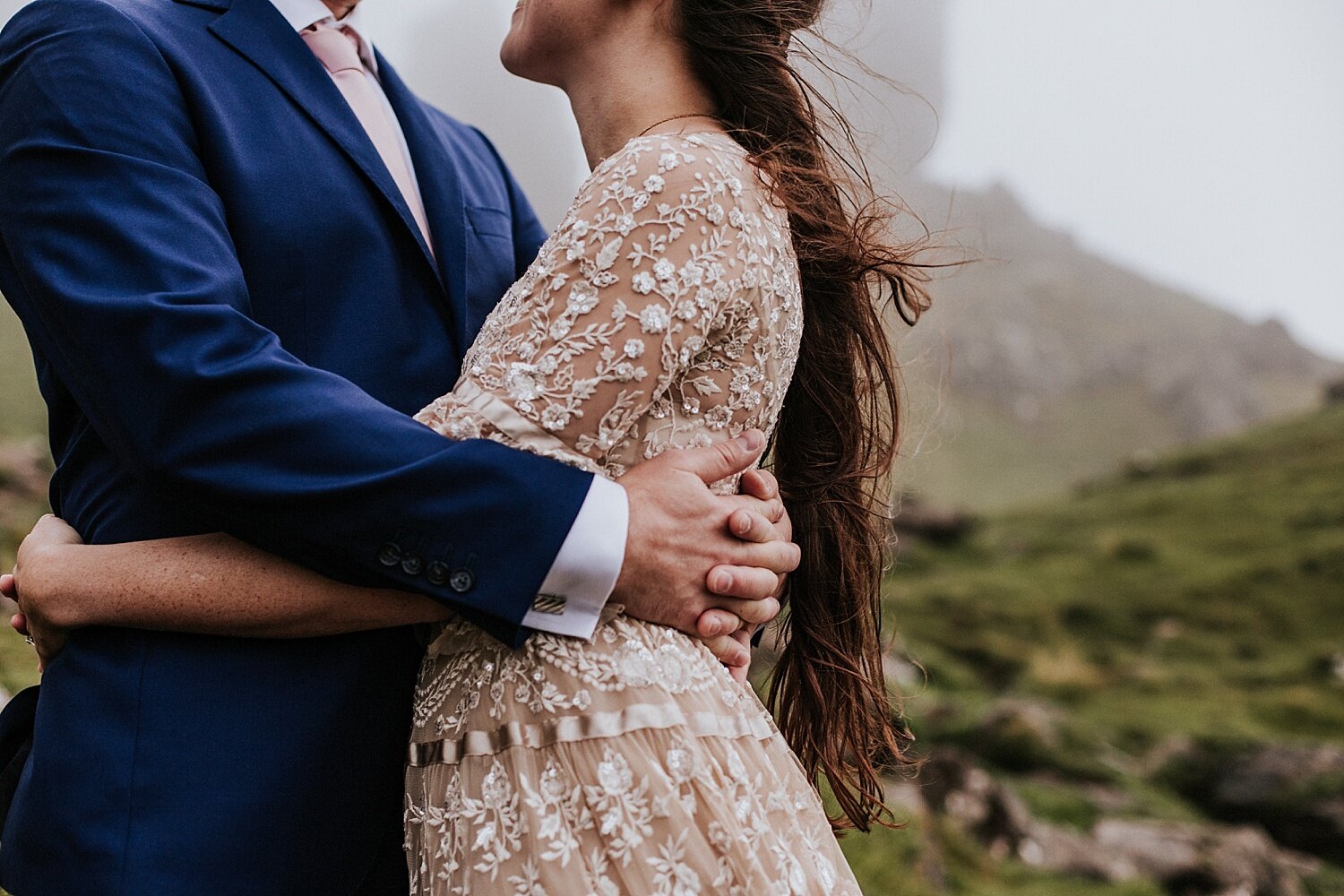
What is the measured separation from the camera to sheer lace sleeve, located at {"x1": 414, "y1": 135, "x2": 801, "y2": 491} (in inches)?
73.2

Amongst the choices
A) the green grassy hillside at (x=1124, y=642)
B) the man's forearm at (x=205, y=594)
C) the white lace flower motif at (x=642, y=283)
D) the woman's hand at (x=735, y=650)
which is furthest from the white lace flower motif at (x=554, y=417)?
the green grassy hillside at (x=1124, y=642)

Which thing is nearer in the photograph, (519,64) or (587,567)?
(587,567)

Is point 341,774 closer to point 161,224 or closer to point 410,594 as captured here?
point 410,594

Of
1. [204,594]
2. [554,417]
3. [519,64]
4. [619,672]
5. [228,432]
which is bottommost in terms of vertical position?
[204,594]

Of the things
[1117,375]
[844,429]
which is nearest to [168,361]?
[844,429]

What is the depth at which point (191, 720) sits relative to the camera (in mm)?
1855

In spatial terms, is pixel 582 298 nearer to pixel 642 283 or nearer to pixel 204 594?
pixel 642 283

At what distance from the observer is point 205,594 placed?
1.82 m

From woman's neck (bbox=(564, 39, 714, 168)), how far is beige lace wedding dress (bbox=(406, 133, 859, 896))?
295 mm

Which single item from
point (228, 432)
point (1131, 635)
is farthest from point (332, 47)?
point (1131, 635)

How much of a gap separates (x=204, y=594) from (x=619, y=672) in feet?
2.25

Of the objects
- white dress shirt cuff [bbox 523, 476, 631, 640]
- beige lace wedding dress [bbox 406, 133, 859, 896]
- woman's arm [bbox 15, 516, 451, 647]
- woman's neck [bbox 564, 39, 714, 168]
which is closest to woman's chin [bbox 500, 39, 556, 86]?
woman's neck [bbox 564, 39, 714, 168]

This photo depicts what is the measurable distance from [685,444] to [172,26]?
4.01ft

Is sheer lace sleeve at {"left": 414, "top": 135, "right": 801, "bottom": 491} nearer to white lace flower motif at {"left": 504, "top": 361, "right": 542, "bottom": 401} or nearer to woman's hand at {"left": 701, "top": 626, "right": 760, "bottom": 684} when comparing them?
white lace flower motif at {"left": 504, "top": 361, "right": 542, "bottom": 401}
